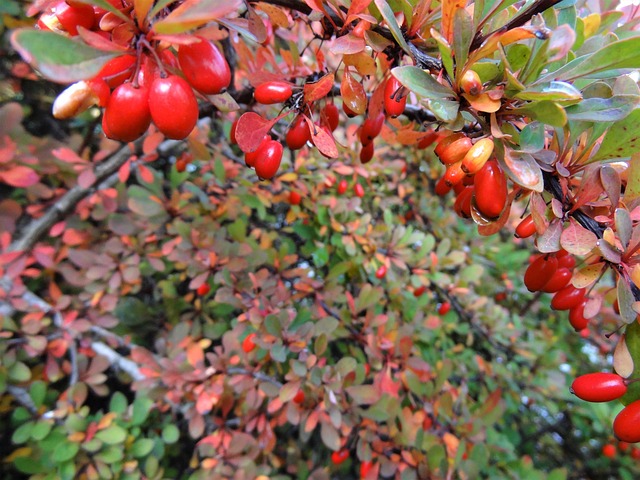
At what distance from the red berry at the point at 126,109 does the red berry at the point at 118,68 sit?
0.08ft

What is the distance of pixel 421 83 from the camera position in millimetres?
420

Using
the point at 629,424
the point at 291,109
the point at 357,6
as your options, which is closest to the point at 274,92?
the point at 291,109

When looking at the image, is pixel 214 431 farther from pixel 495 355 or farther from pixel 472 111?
pixel 495 355

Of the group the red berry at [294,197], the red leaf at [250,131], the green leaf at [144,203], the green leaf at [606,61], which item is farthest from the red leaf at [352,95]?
the green leaf at [144,203]

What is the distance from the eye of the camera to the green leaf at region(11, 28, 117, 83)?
0.28 m

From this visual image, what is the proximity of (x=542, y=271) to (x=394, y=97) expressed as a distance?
0.33 metres

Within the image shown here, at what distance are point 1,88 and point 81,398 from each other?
60.9 inches

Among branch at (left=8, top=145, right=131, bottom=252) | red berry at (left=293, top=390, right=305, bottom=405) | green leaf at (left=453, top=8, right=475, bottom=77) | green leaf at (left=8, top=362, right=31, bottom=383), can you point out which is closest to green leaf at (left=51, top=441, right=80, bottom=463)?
green leaf at (left=8, top=362, right=31, bottom=383)

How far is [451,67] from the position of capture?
42 cm

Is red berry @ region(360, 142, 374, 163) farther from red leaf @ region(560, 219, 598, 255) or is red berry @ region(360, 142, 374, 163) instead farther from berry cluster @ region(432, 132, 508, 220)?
red leaf @ region(560, 219, 598, 255)

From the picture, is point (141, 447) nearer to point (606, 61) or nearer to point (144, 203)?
point (144, 203)

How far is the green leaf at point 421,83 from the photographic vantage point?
1.32 ft

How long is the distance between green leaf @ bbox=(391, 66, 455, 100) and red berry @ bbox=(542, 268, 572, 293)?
1.06 feet

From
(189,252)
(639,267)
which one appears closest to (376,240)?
(189,252)
